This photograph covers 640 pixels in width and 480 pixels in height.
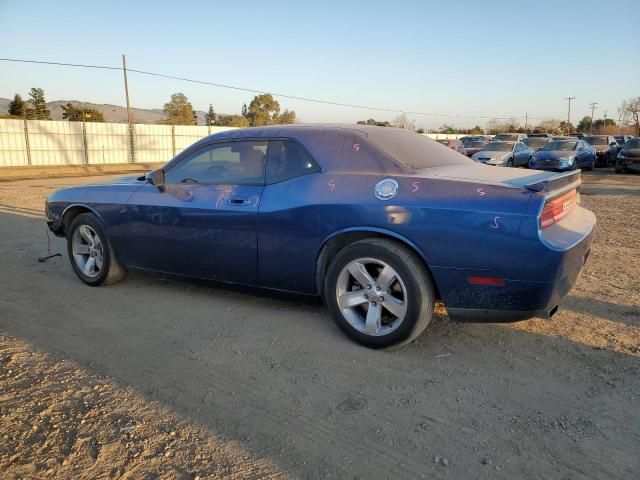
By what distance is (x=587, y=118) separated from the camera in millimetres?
89188

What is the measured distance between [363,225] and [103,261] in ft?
9.56

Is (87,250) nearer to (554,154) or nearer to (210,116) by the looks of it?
(554,154)

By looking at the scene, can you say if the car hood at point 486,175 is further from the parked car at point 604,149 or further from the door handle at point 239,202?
the parked car at point 604,149

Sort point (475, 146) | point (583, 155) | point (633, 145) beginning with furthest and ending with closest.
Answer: point (475, 146)
point (583, 155)
point (633, 145)

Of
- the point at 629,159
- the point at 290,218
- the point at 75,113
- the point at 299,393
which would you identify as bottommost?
the point at 299,393

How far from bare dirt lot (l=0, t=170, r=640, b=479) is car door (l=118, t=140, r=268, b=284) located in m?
0.41

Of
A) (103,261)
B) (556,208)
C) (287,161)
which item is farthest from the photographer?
(103,261)

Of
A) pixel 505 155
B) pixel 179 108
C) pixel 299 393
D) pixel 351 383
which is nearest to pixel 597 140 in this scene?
pixel 505 155

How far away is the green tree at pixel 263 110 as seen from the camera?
64188mm

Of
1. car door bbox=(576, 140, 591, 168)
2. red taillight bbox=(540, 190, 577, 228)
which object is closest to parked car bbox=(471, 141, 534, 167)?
car door bbox=(576, 140, 591, 168)

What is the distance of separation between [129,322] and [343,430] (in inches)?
91.4

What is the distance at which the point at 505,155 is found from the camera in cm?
1917

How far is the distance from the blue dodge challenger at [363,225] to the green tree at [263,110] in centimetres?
6051

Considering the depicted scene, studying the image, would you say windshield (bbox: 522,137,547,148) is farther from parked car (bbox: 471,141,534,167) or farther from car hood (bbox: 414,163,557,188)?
car hood (bbox: 414,163,557,188)
